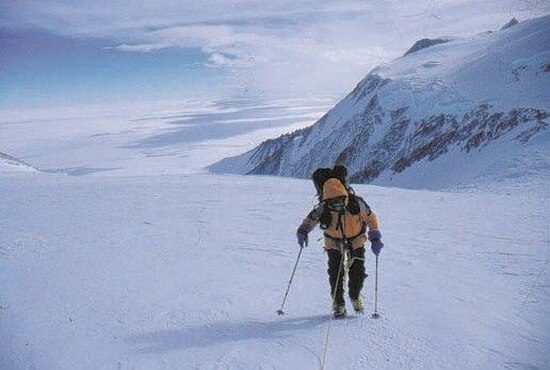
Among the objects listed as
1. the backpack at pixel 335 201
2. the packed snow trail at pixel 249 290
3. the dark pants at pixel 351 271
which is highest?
the backpack at pixel 335 201

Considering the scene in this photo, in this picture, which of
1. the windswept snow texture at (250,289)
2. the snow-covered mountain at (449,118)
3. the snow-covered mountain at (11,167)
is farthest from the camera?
the snow-covered mountain at (449,118)

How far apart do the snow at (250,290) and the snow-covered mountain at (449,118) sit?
1504 cm

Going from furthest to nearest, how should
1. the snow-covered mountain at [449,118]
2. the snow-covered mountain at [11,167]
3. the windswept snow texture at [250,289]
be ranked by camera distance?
the snow-covered mountain at [449,118] → the snow-covered mountain at [11,167] → the windswept snow texture at [250,289]

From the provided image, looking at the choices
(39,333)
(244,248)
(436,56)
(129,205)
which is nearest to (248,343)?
(39,333)

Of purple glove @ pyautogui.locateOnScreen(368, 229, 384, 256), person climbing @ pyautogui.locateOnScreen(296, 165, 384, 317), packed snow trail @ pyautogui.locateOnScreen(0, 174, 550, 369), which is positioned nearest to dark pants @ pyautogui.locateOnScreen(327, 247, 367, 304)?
person climbing @ pyautogui.locateOnScreen(296, 165, 384, 317)

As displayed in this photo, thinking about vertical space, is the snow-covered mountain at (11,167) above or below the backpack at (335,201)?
below

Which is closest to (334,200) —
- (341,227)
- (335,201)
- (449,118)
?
(335,201)

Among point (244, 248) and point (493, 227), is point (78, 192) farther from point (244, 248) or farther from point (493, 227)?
point (493, 227)

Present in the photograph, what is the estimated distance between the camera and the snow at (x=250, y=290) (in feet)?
18.4

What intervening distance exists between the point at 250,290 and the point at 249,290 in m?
0.02

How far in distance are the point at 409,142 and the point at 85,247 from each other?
57.6 meters

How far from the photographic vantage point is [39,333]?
618cm

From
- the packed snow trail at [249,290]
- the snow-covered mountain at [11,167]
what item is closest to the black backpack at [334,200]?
the packed snow trail at [249,290]

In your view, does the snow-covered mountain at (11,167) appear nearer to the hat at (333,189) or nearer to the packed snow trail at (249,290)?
the packed snow trail at (249,290)
